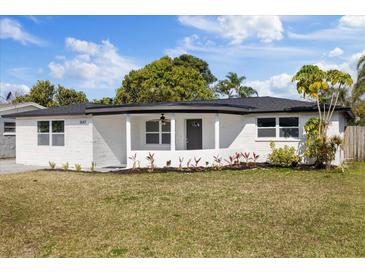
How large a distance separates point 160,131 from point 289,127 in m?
6.54

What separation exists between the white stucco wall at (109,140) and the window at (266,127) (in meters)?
6.83

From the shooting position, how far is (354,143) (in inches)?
793

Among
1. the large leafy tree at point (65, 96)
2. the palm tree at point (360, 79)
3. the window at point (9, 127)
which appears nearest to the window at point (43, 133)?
the window at point (9, 127)

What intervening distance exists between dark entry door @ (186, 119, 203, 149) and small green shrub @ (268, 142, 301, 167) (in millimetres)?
3909

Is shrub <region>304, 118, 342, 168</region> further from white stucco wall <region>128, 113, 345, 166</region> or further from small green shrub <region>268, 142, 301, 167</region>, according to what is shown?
white stucco wall <region>128, 113, 345, 166</region>

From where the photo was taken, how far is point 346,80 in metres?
15.2

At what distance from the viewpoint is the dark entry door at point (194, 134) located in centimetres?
1894

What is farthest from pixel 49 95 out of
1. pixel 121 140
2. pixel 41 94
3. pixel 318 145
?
pixel 318 145

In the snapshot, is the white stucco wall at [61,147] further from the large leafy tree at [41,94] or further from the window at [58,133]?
the large leafy tree at [41,94]

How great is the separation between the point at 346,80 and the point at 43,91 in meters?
33.5

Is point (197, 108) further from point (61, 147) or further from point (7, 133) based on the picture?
point (7, 133)

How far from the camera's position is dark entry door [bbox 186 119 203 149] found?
746 inches

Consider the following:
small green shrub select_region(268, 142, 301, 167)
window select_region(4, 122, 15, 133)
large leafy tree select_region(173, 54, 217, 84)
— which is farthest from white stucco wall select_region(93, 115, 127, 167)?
large leafy tree select_region(173, 54, 217, 84)
